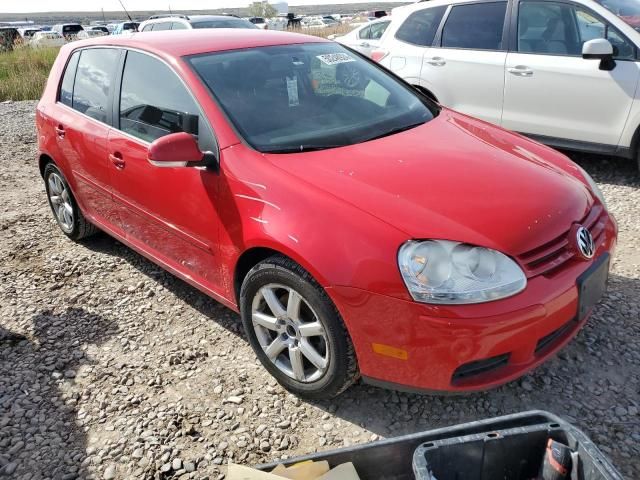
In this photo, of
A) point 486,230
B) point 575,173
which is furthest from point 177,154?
point 575,173

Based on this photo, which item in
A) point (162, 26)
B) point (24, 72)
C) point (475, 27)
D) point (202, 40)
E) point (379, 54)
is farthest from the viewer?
point (24, 72)

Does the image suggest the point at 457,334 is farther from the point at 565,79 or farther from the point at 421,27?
the point at 421,27

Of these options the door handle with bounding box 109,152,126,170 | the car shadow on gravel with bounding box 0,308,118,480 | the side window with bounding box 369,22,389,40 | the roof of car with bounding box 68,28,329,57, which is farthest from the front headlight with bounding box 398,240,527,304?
the side window with bounding box 369,22,389,40

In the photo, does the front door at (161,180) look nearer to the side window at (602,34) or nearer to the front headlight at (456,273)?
the front headlight at (456,273)

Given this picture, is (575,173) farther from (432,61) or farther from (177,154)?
(432,61)

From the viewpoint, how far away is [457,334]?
2.08 metres

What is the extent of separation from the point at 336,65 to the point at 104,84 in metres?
1.52

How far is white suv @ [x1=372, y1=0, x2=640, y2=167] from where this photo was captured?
15.5 feet

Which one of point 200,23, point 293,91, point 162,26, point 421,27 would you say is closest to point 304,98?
point 293,91

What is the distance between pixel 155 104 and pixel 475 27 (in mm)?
3664

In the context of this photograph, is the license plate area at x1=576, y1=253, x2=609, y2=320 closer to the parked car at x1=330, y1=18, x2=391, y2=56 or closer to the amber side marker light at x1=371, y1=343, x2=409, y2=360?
the amber side marker light at x1=371, y1=343, x2=409, y2=360

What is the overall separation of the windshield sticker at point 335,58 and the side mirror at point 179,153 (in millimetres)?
1121

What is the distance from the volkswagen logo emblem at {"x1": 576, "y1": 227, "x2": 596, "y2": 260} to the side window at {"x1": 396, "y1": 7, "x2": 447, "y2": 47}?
3.95 meters

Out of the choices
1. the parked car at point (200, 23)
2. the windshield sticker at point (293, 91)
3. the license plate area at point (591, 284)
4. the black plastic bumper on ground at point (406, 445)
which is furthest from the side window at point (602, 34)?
the parked car at point (200, 23)
